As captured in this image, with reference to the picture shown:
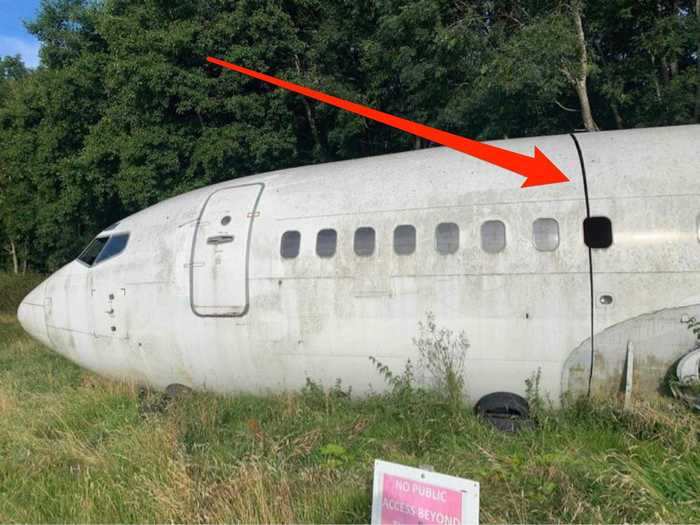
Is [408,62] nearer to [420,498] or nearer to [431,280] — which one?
[431,280]

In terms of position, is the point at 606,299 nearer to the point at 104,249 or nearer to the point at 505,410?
the point at 505,410

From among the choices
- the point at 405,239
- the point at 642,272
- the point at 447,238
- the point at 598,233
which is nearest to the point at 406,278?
the point at 405,239

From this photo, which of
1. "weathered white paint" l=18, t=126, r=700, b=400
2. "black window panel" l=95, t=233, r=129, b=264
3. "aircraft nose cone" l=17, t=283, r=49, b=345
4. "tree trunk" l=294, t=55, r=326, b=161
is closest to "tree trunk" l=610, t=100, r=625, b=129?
"weathered white paint" l=18, t=126, r=700, b=400

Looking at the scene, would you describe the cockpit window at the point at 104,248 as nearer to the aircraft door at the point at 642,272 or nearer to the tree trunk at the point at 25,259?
the aircraft door at the point at 642,272

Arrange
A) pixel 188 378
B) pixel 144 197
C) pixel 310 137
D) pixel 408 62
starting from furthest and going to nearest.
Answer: pixel 310 137 < pixel 144 197 < pixel 408 62 < pixel 188 378

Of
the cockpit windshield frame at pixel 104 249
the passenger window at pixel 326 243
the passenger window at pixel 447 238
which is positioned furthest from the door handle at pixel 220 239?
the passenger window at pixel 447 238

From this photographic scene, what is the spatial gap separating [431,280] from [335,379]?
1825 mm

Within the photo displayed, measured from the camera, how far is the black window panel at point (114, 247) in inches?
343

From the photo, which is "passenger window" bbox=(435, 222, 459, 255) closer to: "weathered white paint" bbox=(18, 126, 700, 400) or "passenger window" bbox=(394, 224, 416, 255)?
"weathered white paint" bbox=(18, 126, 700, 400)

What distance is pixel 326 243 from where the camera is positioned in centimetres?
704

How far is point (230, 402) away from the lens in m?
7.45

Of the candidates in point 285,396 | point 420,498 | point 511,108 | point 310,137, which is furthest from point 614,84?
point 420,498

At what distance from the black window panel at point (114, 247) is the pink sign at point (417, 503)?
671 cm

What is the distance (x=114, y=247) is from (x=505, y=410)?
633cm
